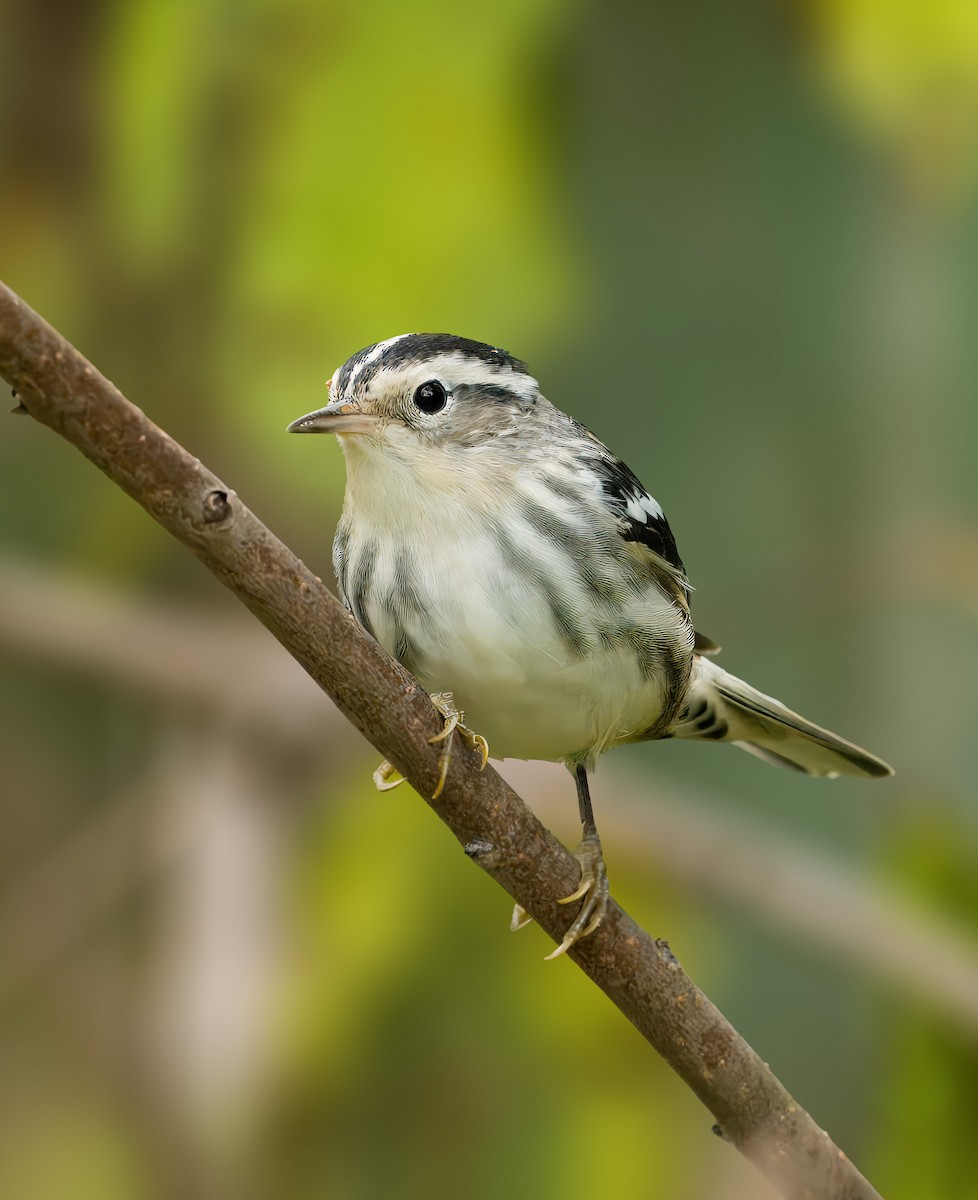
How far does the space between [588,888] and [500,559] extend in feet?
1.65

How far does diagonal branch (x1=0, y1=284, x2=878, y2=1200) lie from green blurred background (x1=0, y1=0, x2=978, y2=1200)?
3.08ft

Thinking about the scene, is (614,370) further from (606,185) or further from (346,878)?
(346,878)

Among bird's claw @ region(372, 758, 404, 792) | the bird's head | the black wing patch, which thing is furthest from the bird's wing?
bird's claw @ region(372, 758, 404, 792)

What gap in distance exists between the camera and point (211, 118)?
283 cm

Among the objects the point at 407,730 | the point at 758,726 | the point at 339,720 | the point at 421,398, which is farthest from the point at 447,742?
the point at 339,720

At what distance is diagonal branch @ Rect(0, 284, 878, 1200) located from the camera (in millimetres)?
1216

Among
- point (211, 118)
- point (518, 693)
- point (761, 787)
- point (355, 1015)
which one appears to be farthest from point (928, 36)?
point (761, 787)

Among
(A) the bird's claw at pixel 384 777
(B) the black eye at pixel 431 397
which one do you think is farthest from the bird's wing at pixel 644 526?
(A) the bird's claw at pixel 384 777

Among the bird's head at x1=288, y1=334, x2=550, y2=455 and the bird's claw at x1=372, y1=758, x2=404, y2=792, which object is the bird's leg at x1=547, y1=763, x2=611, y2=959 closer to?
the bird's claw at x1=372, y1=758, x2=404, y2=792

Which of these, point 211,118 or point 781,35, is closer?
point 211,118

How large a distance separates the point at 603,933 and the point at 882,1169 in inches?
45.8

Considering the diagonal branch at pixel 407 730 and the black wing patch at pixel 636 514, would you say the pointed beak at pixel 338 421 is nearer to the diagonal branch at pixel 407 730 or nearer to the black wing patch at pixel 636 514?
the black wing patch at pixel 636 514

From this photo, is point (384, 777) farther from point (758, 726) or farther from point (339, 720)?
point (339, 720)

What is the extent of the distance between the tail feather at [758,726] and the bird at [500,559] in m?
0.22
